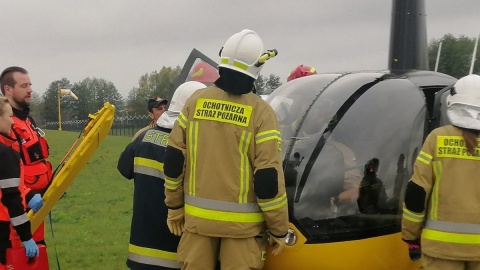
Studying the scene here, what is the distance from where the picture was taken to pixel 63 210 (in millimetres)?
11336

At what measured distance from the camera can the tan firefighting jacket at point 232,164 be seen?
3.60m

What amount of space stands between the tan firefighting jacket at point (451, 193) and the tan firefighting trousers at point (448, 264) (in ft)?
0.20

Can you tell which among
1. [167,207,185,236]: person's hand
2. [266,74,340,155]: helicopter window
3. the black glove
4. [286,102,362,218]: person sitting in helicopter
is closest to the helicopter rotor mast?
[266,74,340,155]: helicopter window

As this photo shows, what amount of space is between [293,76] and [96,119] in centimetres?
237

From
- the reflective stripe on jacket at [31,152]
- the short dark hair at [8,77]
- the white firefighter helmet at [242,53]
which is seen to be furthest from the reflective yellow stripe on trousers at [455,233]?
the short dark hair at [8,77]

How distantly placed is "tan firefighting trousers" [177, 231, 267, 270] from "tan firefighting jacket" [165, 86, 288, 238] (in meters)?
0.07

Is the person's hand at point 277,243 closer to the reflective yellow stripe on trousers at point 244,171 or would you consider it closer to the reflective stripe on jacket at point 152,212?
the reflective yellow stripe on trousers at point 244,171

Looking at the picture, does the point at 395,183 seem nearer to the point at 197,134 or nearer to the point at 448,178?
the point at 448,178

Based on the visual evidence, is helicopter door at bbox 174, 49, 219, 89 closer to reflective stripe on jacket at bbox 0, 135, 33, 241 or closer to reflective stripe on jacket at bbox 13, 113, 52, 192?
reflective stripe on jacket at bbox 13, 113, 52, 192

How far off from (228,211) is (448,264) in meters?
1.39

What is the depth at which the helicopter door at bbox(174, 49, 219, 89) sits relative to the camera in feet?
18.8

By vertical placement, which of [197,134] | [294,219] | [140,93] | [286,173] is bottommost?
[140,93]

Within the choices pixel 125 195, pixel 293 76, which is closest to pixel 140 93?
pixel 125 195

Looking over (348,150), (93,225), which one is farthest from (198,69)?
(93,225)
